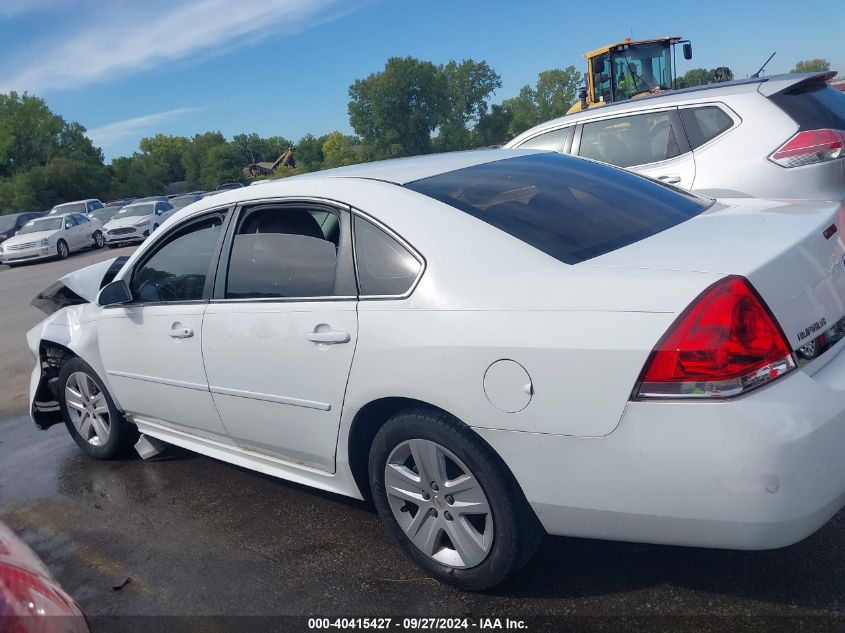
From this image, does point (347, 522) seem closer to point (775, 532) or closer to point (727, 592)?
point (727, 592)

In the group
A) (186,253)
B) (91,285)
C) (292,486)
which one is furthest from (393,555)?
(91,285)

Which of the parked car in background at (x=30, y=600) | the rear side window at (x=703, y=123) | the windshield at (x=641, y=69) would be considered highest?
the windshield at (x=641, y=69)

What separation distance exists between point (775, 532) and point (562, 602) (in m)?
0.84

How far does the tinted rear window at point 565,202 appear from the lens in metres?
2.81

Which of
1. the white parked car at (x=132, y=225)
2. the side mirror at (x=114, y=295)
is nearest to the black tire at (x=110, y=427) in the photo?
the side mirror at (x=114, y=295)

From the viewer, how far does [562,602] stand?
271cm

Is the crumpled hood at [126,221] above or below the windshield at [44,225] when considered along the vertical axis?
below

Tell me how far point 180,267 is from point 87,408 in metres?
1.40

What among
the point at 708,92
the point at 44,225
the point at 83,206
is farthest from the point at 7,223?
the point at 708,92

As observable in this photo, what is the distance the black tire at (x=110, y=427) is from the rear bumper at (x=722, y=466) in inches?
122

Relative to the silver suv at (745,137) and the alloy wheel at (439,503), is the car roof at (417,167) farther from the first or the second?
the silver suv at (745,137)

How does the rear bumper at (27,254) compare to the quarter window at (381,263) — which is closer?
the quarter window at (381,263)

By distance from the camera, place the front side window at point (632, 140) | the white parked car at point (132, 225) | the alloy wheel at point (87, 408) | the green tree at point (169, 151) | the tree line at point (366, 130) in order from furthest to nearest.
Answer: the green tree at point (169, 151) → the tree line at point (366, 130) → the white parked car at point (132, 225) → the front side window at point (632, 140) → the alloy wheel at point (87, 408)

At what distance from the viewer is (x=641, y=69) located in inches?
658
